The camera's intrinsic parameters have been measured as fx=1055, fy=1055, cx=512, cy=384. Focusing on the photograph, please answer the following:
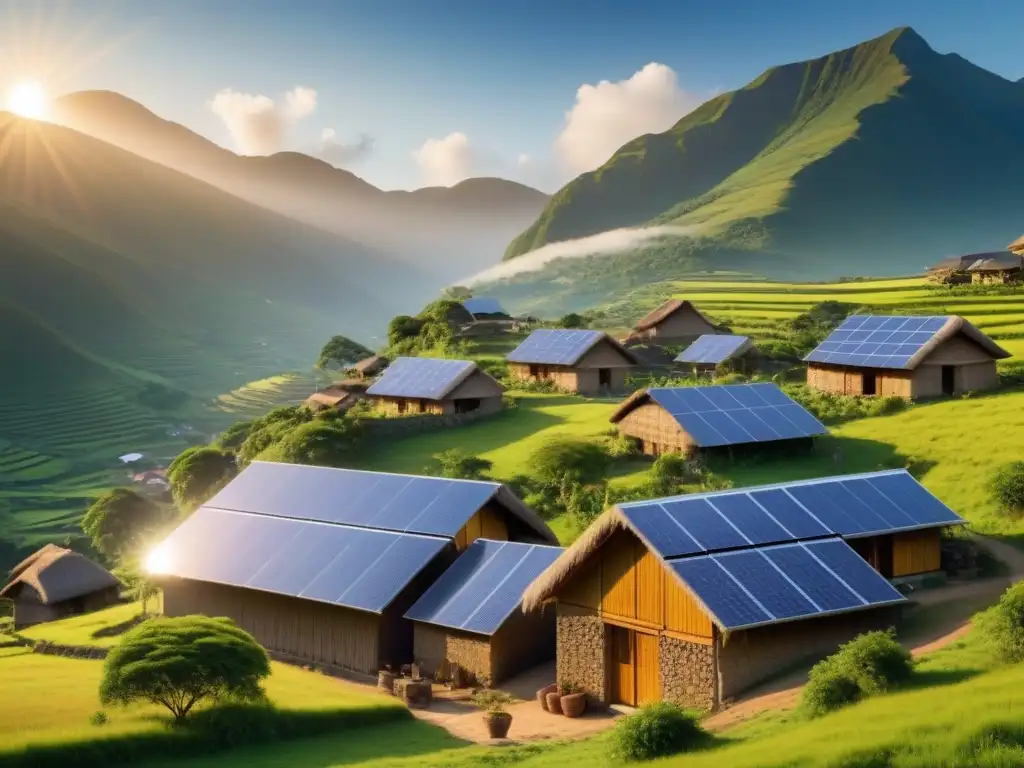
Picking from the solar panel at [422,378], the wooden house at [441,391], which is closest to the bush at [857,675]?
the wooden house at [441,391]

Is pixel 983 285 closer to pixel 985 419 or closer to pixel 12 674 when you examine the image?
pixel 985 419

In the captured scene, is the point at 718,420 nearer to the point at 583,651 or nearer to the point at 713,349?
the point at 583,651

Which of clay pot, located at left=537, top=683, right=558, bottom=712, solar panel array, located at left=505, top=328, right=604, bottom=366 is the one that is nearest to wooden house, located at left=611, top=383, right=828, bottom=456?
solar panel array, located at left=505, top=328, right=604, bottom=366

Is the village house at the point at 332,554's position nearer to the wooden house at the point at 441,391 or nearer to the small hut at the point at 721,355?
the wooden house at the point at 441,391

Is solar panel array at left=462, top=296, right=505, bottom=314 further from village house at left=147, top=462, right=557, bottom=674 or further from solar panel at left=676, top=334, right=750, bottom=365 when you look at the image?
village house at left=147, top=462, right=557, bottom=674

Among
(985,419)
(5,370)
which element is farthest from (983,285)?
(5,370)

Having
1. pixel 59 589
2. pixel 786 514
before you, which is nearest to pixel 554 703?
pixel 786 514
